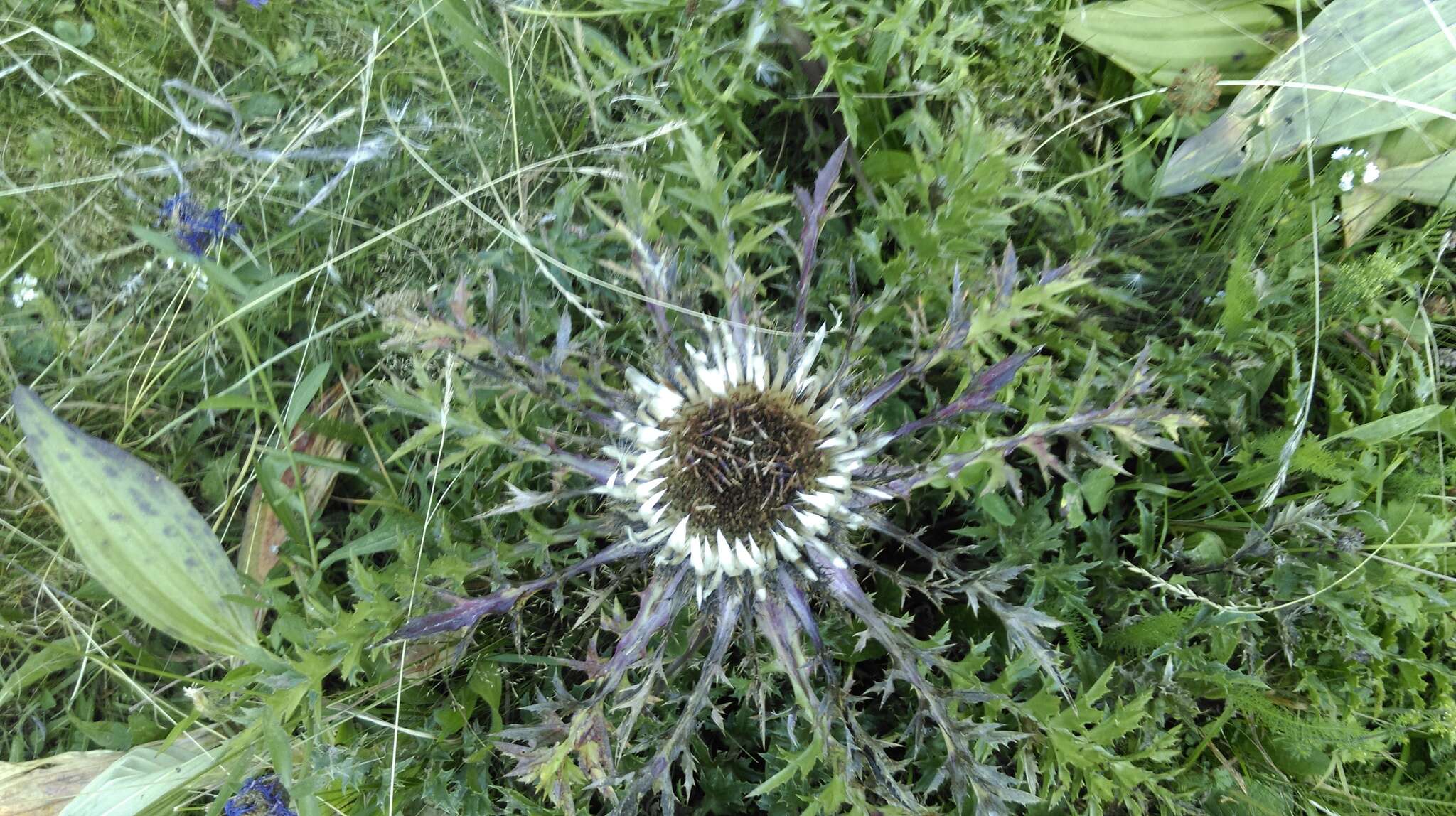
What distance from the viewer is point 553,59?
6.04 ft

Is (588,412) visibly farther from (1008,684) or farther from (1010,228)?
(1010,228)

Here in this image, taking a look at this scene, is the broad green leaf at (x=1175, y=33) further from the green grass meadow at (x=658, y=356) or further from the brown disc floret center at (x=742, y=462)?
the brown disc floret center at (x=742, y=462)

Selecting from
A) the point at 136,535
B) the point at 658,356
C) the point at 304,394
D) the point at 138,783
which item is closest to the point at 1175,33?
the point at 658,356

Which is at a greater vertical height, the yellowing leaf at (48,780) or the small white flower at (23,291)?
the small white flower at (23,291)

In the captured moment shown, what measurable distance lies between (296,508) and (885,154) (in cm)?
145

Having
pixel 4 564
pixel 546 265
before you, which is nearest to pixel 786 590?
pixel 546 265

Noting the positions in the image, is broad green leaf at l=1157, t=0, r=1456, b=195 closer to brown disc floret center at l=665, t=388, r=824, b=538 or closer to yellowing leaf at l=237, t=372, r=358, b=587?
brown disc floret center at l=665, t=388, r=824, b=538

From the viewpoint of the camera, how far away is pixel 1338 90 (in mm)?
1591

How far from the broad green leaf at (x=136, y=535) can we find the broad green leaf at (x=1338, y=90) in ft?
6.66

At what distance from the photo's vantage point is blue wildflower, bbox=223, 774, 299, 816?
5.31 ft

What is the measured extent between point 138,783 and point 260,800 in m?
0.22

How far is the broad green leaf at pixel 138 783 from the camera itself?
1.55 meters

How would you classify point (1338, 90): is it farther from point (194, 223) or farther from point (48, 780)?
point (48, 780)

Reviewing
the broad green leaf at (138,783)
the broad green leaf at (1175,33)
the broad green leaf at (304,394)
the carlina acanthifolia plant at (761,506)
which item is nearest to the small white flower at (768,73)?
the carlina acanthifolia plant at (761,506)
